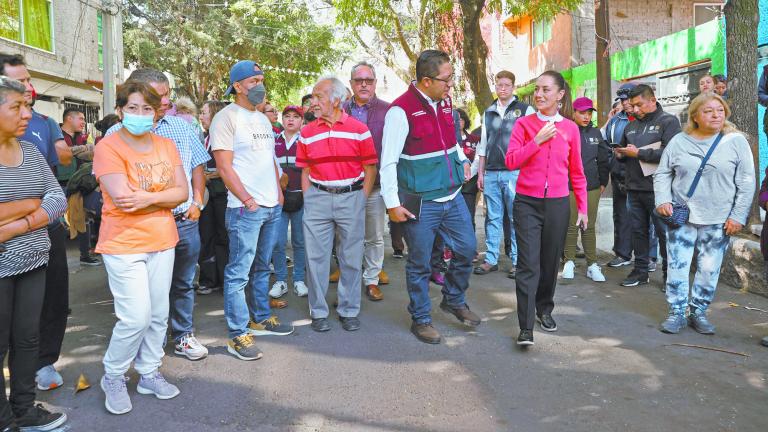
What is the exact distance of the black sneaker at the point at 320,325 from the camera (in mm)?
5191

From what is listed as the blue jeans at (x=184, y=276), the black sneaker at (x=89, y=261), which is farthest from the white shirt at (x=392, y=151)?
the black sneaker at (x=89, y=261)

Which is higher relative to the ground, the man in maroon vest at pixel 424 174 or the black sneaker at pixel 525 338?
the man in maroon vest at pixel 424 174

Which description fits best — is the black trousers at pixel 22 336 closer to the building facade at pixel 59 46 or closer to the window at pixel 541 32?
the building facade at pixel 59 46

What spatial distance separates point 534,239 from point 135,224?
2.88 meters

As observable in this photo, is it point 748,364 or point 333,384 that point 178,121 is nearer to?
point 333,384

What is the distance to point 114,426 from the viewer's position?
3486mm

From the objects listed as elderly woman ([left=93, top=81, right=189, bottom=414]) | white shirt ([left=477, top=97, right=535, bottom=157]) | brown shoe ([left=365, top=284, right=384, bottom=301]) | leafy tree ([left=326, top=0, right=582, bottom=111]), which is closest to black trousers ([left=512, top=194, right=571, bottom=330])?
brown shoe ([left=365, top=284, right=384, bottom=301])

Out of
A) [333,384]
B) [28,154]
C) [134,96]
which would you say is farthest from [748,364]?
[28,154]

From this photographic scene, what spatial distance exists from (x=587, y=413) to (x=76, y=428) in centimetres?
284

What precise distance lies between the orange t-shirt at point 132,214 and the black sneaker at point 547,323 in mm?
3031

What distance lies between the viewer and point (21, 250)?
10.6ft

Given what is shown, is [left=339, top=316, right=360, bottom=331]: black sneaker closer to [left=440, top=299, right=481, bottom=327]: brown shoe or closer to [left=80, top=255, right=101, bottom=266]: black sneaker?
[left=440, top=299, right=481, bottom=327]: brown shoe

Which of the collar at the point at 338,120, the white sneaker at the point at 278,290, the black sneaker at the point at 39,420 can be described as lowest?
the black sneaker at the point at 39,420

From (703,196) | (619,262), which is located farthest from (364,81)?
(619,262)
